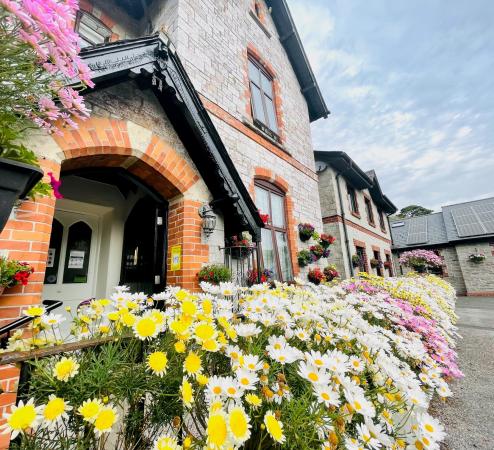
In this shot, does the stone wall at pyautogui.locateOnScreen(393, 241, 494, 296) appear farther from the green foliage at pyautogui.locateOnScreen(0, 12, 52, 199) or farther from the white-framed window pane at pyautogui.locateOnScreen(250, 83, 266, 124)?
the green foliage at pyautogui.locateOnScreen(0, 12, 52, 199)

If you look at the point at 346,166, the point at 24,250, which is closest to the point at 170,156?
the point at 24,250

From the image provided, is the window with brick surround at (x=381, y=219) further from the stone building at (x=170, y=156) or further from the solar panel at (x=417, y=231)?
the stone building at (x=170, y=156)

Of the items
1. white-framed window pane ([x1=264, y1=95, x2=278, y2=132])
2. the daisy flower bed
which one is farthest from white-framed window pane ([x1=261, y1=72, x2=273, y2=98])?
the daisy flower bed

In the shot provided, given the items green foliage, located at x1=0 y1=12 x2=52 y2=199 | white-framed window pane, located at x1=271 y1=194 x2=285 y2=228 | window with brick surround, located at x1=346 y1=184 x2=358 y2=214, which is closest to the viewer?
green foliage, located at x1=0 y1=12 x2=52 y2=199

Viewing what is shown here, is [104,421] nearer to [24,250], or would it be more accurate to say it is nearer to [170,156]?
[24,250]

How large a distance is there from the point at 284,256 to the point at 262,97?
4.18 metres

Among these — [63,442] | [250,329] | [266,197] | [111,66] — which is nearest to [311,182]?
[266,197]

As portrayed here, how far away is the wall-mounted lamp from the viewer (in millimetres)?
3332

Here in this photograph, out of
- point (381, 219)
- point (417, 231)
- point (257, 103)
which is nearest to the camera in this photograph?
point (257, 103)

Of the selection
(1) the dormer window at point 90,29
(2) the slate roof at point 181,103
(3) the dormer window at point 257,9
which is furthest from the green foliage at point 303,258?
(3) the dormer window at point 257,9

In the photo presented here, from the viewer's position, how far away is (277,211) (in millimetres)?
5738

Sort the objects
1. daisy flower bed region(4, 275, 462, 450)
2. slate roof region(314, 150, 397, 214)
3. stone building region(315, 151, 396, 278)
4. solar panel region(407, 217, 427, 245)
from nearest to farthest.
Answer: daisy flower bed region(4, 275, 462, 450) < stone building region(315, 151, 396, 278) < slate roof region(314, 150, 397, 214) < solar panel region(407, 217, 427, 245)

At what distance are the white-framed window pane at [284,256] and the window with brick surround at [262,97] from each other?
2.66 metres

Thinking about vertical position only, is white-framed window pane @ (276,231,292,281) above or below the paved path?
above
